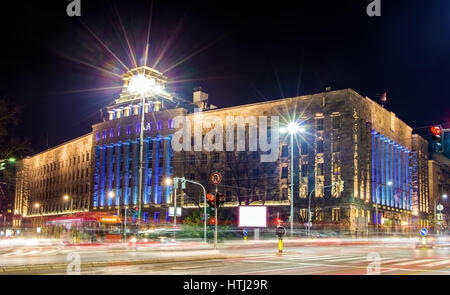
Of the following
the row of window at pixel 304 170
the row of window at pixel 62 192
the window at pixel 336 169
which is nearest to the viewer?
the window at pixel 336 169

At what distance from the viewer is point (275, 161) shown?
7288 centimetres

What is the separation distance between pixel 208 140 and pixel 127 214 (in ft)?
164

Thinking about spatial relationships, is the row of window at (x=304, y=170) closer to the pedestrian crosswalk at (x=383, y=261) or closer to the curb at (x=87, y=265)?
the pedestrian crosswalk at (x=383, y=261)

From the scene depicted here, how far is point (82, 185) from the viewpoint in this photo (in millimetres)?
106312

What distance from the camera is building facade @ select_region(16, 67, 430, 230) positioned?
6769 centimetres

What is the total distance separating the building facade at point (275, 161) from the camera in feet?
222

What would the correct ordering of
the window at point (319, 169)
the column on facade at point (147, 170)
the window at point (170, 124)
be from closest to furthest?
the window at point (319, 169), the window at point (170, 124), the column on facade at point (147, 170)

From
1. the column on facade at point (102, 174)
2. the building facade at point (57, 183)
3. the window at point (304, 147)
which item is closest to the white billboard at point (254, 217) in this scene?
the window at point (304, 147)

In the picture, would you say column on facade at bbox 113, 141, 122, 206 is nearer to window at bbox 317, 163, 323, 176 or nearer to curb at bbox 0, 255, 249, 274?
window at bbox 317, 163, 323, 176

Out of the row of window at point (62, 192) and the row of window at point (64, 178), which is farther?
the row of window at point (64, 178)

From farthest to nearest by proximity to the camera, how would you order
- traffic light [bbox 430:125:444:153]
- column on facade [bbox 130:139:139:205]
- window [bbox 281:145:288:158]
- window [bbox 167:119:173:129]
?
1. column on facade [bbox 130:139:139:205]
2. window [bbox 167:119:173:129]
3. window [bbox 281:145:288:158]
4. traffic light [bbox 430:125:444:153]

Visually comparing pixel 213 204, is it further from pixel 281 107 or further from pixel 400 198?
pixel 400 198

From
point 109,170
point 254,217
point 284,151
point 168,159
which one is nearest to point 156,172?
point 168,159

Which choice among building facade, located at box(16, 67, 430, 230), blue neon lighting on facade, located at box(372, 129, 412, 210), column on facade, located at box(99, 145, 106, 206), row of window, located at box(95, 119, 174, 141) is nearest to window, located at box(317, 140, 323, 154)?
building facade, located at box(16, 67, 430, 230)
